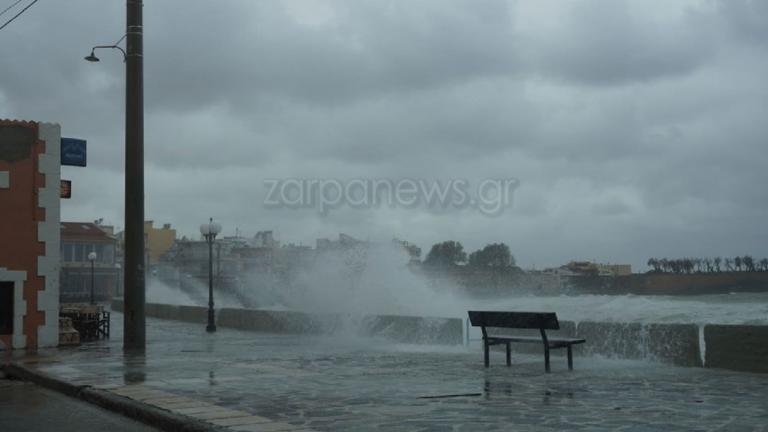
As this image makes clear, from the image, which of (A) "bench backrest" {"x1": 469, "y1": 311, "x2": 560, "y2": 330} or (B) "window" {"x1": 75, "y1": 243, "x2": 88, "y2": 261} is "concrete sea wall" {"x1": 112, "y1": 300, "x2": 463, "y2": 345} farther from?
(B) "window" {"x1": 75, "y1": 243, "x2": 88, "y2": 261}

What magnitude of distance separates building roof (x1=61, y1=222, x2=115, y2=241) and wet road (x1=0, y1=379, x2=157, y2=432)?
80.4 metres

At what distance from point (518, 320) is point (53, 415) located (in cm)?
670

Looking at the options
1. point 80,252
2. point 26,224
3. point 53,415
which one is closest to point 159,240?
point 80,252

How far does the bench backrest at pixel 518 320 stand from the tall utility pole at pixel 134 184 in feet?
23.5

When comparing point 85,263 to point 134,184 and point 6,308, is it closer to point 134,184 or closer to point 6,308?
point 6,308

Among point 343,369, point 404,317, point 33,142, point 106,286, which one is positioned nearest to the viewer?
point 343,369

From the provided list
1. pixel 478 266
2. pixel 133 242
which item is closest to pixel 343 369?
pixel 133 242

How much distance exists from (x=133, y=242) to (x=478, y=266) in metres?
63.8

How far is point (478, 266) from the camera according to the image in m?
78.8

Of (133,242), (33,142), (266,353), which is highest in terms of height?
(33,142)

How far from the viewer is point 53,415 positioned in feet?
29.0

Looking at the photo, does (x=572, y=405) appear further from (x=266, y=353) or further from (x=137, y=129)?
(x=137, y=129)

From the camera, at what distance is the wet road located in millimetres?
7969

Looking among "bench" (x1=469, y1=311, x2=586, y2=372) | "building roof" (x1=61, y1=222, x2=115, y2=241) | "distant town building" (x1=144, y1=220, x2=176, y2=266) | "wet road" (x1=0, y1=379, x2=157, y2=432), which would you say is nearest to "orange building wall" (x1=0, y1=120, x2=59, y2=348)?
"wet road" (x1=0, y1=379, x2=157, y2=432)
